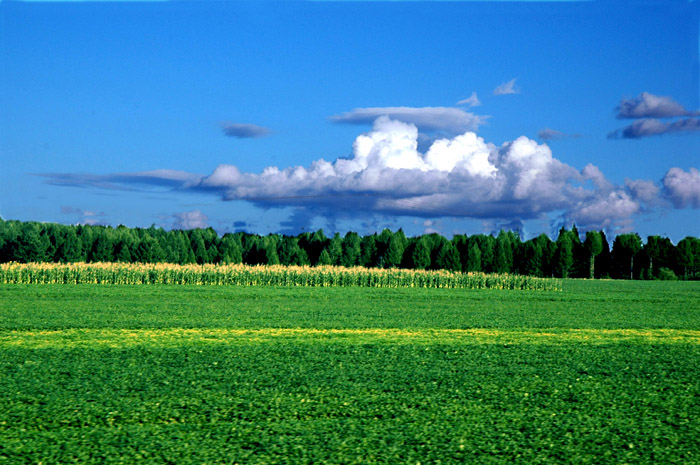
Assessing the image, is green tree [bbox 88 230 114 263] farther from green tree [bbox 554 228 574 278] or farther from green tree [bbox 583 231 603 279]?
green tree [bbox 583 231 603 279]

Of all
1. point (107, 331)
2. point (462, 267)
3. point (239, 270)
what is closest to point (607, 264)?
point (462, 267)

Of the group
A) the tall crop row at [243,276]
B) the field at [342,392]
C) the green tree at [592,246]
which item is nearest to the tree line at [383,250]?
the green tree at [592,246]

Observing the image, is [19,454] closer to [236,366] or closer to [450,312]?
[236,366]

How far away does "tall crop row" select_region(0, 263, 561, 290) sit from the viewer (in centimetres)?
3238

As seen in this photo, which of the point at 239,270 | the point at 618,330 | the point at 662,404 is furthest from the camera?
the point at 239,270

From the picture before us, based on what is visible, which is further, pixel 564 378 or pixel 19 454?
pixel 564 378

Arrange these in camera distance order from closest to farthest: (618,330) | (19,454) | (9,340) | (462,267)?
(19,454), (9,340), (618,330), (462,267)

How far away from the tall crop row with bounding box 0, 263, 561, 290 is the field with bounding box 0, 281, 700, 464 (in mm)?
17223

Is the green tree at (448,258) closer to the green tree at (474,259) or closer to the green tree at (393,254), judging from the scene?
the green tree at (474,259)

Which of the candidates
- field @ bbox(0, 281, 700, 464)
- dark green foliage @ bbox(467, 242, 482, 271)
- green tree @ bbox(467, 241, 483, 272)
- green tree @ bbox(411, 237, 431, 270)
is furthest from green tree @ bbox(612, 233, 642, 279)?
field @ bbox(0, 281, 700, 464)

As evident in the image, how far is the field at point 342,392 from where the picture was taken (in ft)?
18.9

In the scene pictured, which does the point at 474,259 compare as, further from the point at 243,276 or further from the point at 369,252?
the point at 243,276

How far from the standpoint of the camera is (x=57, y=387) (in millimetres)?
7910

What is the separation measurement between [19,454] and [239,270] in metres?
28.7
